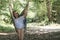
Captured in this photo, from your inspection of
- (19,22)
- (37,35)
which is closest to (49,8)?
(37,35)

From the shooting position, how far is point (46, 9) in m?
24.9

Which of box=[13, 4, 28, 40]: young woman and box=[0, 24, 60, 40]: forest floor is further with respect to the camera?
box=[0, 24, 60, 40]: forest floor

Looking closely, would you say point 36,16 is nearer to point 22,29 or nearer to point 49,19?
point 49,19

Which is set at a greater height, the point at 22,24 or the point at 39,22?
the point at 22,24

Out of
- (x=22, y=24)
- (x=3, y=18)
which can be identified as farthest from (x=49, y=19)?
(x=22, y=24)

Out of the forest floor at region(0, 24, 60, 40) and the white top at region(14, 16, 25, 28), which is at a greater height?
the white top at region(14, 16, 25, 28)

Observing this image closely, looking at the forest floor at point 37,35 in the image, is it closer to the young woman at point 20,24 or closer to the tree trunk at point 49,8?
the tree trunk at point 49,8

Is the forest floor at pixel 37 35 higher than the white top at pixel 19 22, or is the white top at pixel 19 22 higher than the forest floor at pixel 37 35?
the white top at pixel 19 22

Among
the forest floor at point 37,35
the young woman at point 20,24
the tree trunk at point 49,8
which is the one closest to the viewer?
the young woman at point 20,24

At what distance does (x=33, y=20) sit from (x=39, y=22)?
172cm

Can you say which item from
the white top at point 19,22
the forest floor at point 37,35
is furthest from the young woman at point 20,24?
the forest floor at point 37,35

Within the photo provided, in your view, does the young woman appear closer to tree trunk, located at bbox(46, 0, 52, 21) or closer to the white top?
the white top

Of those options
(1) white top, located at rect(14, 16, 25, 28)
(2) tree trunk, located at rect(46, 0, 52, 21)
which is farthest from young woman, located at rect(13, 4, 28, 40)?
(2) tree trunk, located at rect(46, 0, 52, 21)

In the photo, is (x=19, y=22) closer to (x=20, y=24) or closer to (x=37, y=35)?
(x=20, y=24)
